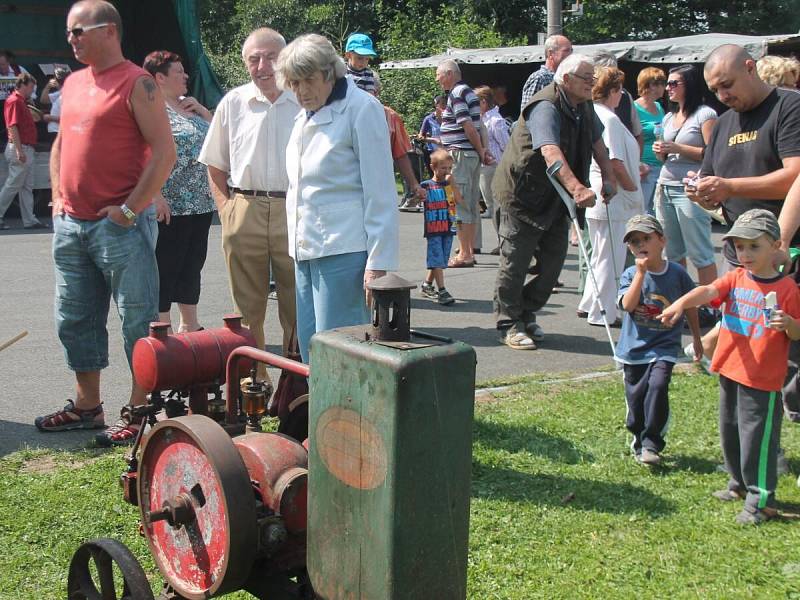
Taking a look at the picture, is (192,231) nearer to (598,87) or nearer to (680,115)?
(598,87)

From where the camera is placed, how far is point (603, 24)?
110ft

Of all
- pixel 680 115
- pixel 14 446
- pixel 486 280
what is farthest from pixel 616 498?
pixel 486 280

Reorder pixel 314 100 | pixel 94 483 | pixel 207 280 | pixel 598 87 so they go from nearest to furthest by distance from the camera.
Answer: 1. pixel 314 100
2. pixel 94 483
3. pixel 598 87
4. pixel 207 280

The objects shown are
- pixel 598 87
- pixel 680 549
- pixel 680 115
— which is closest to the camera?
pixel 680 549

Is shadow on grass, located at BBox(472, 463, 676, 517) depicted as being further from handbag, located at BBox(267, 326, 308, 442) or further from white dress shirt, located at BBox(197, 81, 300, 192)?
white dress shirt, located at BBox(197, 81, 300, 192)

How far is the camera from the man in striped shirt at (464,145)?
11211 millimetres

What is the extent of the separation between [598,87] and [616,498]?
14.5 feet

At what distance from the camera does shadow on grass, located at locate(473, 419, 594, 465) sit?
5086mm

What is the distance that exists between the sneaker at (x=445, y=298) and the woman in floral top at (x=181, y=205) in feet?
8.85

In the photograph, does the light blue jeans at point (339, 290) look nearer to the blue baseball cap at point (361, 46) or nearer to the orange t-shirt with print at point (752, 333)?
the orange t-shirt with print at point (752, 333)

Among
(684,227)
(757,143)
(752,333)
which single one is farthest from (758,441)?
(684,227)

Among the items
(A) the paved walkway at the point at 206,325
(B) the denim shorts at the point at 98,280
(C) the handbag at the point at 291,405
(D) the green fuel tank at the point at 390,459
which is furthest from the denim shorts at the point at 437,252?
(D) the green fuel tank at the point at 390,459

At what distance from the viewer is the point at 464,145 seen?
11.6m

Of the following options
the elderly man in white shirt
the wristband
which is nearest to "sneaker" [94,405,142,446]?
the elderly man in white shirt
